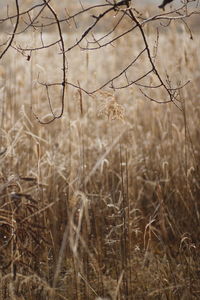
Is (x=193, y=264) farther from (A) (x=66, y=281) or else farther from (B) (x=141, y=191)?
(B) (x=141, y=191)

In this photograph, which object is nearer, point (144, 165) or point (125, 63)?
point (144, 165)

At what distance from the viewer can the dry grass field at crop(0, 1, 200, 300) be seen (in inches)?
59.6

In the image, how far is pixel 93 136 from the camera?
301 centimetres

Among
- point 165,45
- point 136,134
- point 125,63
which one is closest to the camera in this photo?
point 136,134

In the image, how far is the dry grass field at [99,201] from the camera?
1.51 m

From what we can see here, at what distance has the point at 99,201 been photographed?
6.90 feet

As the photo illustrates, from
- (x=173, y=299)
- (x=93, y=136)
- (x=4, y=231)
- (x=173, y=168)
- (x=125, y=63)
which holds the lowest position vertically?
(x=173, y=299)

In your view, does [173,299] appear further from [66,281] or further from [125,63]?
[125,63]

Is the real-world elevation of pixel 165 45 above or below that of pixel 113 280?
above

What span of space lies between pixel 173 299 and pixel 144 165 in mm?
1084

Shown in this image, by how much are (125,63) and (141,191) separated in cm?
170

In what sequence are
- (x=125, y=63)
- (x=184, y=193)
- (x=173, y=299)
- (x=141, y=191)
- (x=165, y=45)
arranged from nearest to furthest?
(x=173, y=299)
(x=184, y=193)
(x=141, y=191)
(x=125, y=63)
(x=165, y=45)

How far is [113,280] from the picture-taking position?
1729mm

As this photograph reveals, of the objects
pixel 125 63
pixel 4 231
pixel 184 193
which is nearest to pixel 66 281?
pixel 4 231
